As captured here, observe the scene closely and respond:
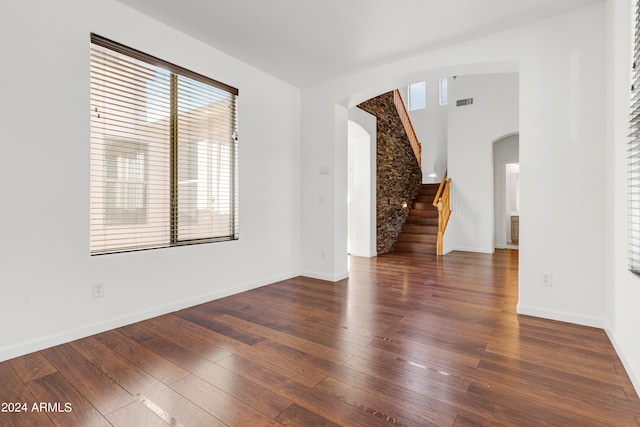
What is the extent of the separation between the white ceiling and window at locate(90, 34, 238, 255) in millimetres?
475

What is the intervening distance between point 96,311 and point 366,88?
3567 millimetres

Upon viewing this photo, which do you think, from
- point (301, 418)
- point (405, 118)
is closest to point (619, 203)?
point (301, 418)

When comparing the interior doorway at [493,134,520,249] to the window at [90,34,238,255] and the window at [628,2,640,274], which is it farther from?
the window at [90,34,238,255]

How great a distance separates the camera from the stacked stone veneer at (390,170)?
6.42 metres

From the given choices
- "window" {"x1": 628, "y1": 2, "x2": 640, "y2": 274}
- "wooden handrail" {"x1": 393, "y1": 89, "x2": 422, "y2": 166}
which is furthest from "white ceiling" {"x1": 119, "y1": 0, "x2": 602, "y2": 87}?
"wooden handrail" {"x1": 393, "y1": 89, "x2": 422, "y2": 166}

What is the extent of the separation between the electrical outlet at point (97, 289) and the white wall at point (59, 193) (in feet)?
0.11

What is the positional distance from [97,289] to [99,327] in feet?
0.99

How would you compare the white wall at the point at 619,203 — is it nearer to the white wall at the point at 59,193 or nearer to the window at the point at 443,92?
the white wall at the point at 59,193

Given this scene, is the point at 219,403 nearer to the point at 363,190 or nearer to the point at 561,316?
the point at 561,316

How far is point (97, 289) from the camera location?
8.18ft

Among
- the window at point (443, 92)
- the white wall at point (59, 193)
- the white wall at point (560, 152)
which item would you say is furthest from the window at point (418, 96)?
the white wall at point (59, 193)

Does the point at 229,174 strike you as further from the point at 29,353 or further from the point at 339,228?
the point at 29,353

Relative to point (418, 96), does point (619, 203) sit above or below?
below

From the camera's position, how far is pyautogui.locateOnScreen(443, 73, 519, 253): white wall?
22.1ft
